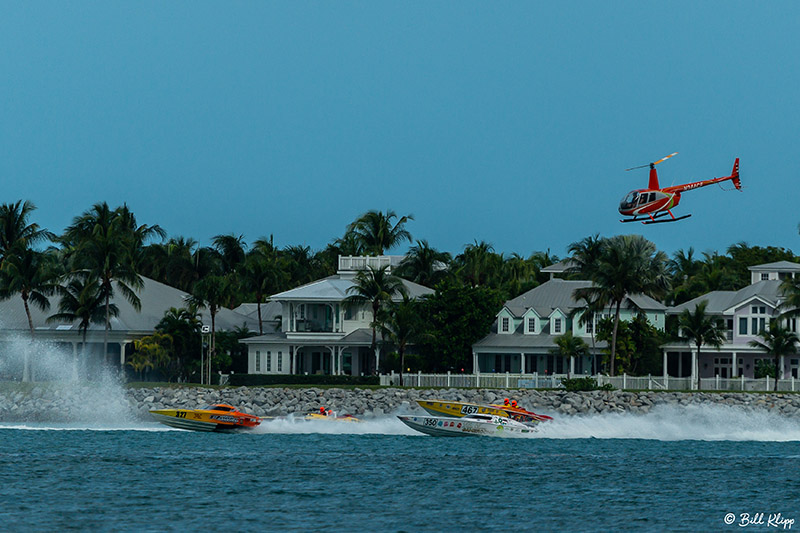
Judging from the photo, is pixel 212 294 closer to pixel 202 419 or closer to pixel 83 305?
pixel 83 305

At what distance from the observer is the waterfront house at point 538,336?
71.6m

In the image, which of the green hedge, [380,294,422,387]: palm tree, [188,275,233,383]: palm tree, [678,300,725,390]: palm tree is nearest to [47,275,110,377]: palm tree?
[188,275,233,383]: palm tree

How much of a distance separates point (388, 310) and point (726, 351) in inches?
748

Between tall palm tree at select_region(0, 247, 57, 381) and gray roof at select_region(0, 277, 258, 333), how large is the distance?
184 centimetres

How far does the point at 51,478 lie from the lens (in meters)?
38.9

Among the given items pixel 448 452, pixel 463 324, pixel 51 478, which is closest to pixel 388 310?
pixel 463 324

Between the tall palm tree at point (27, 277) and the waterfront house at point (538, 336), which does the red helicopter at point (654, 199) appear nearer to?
the waterfront house at point (538, 336)

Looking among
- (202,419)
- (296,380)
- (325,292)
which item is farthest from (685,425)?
(325,292)

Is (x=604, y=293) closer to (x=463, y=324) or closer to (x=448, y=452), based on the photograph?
(x=463, y=324)

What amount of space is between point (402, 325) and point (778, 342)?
19.6 m

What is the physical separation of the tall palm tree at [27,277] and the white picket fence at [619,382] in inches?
849

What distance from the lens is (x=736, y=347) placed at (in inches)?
2869

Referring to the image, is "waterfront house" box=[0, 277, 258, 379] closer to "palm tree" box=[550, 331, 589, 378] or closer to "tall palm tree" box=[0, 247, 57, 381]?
"tall palm tree" box=[0, 247, 57, 381]

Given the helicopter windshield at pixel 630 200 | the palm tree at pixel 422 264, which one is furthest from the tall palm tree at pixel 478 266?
the helicopter windshield at pixel 630 200
